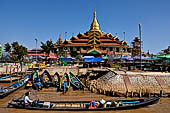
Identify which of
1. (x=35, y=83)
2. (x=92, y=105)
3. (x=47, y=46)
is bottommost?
(x=92, y=105)

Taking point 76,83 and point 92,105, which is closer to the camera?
point 92,105

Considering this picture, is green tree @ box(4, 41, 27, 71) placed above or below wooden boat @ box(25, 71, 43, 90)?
above

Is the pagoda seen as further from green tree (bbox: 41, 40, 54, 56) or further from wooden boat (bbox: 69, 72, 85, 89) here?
wooden boat (bbox: 69, 72, 85, 89)

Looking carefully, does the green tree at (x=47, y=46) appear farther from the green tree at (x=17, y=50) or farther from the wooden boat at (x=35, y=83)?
the wooden boat at (x=35, y=83)

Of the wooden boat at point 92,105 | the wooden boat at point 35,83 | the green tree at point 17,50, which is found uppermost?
the green tree at point 17,50

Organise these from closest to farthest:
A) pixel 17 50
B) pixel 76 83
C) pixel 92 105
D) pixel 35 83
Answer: pixel 92 105 < pixel 35 83 < pixel 76 83 < pixel 17 50

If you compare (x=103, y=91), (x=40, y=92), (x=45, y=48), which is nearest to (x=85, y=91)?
(x=103, y=91)

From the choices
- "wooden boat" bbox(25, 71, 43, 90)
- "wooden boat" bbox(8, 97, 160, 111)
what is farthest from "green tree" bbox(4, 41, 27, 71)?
"wooden boat" bbox(8, 97, 160, 111)

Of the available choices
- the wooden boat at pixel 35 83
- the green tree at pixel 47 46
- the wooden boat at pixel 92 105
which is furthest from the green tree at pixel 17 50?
the wooden boat at pixel 92 105

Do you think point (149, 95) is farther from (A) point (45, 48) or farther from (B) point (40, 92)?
(A) point (45, 48)

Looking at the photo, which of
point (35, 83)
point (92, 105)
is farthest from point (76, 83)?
point (92, 105)

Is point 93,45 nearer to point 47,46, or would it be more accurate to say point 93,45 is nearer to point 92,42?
point 92,42

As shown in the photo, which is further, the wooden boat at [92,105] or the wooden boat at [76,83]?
the wooden boat at [76,83]

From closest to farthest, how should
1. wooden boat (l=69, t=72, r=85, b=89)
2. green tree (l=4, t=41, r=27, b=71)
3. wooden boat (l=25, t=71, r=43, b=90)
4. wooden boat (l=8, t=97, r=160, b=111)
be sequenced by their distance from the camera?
1. wooden boat (l=8, t=97, r=160, b=111)
2. wooden boat (l=25, t=71, r=43, b=90)
3. wooden boat (l=69, t=72, r=85, b=89)
4. green tree (l=4, t=41, r=27, b=71)
